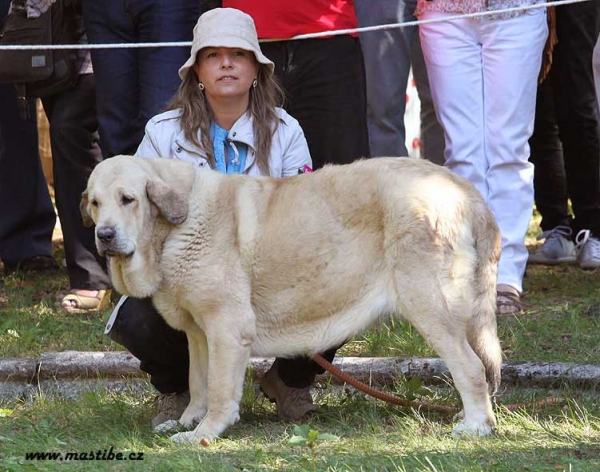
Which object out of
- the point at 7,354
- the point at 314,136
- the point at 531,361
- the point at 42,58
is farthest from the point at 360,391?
the point at 42,58

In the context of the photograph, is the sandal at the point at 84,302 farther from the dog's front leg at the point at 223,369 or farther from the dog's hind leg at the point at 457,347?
the dog's hind leg at the point at 457,347

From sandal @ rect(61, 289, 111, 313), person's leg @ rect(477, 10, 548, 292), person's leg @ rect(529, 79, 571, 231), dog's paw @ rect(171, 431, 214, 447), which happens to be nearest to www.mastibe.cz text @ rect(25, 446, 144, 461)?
dog's paw @ rect(171, 431, 214, 447)

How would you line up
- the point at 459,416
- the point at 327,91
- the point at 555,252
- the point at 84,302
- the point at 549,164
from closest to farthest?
the point at 459,416, the point at 327,91, the point at 84,302, the point at 555,252, the point at 549,164

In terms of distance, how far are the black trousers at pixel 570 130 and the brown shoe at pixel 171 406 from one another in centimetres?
382

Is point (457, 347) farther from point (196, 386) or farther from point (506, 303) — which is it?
point (506, 303)

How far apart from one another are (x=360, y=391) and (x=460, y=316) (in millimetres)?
935

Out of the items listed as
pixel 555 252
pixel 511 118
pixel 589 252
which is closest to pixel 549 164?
pixel 555 252

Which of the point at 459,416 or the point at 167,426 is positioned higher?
the point at 459,416

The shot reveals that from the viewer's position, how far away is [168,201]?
15.0 ft

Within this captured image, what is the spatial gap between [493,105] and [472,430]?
2379 mm

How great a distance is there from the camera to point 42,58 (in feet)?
21.4

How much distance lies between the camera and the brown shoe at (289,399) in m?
5.03

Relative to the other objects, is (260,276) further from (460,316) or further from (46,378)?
(46,378)

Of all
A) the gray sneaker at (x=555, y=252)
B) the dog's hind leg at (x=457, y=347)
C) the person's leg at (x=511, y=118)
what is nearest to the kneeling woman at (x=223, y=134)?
the dog's hind leg at (x=457, y=347)
